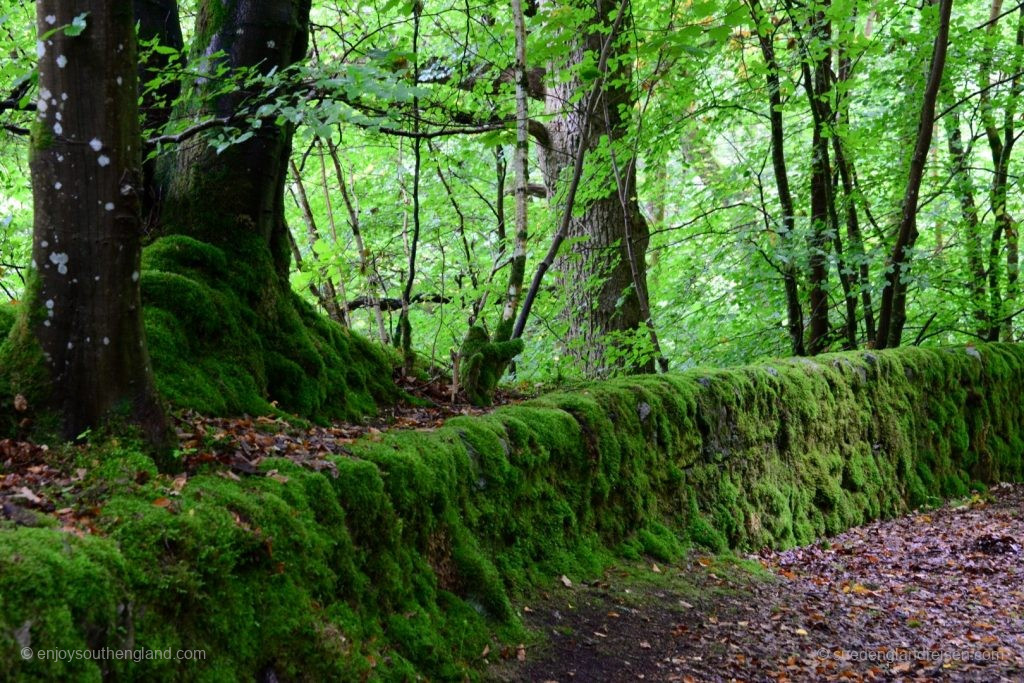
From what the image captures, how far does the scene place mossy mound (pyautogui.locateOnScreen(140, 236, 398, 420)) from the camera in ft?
14.5

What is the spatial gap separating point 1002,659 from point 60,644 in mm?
5221

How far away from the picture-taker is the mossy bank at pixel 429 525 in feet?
7.31

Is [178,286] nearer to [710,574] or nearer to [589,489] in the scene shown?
[589,489]

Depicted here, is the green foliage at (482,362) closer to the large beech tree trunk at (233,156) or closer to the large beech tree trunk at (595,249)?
the large beech tree trunk at (233,156)

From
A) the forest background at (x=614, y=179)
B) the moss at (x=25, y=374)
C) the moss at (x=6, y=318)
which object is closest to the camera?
the moss at (x=25, y=374)

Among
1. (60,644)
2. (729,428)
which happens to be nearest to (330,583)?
(60,644)

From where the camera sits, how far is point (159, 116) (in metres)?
6.27

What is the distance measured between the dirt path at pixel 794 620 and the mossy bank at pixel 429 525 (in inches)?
11.5

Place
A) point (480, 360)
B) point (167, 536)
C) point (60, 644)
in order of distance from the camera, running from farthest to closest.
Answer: point (480, 360) → point (167, 536) → point (60, 644)

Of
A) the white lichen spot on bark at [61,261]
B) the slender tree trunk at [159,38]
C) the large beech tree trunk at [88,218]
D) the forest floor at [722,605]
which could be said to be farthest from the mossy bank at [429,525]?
the slender tree trunk at [159,38]

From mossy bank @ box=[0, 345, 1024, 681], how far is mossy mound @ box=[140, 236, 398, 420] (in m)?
1.15

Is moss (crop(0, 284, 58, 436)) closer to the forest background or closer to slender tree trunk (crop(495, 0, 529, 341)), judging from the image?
the forest background

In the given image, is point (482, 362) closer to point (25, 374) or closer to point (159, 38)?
point (159, 38)

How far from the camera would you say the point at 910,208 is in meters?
9.80
